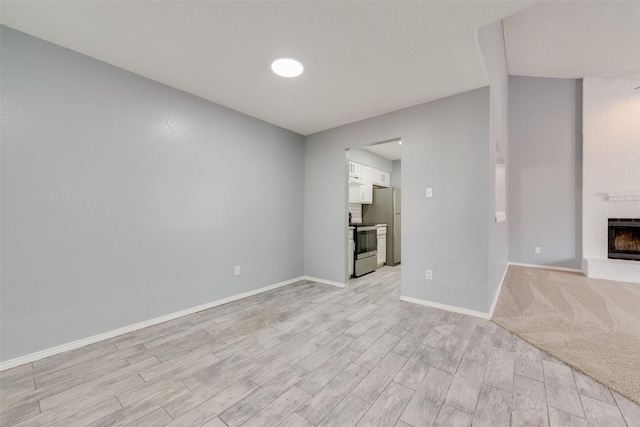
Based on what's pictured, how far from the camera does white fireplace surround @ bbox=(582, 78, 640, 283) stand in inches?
163

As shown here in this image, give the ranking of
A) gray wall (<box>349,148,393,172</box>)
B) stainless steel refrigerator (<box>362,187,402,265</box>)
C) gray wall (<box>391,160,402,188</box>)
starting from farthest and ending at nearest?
1. gray wall (<box>391,160,402,188</box>)
2. stainless steel refrigerator (<box>362,187,402,265</box>)
3. gray wall (<box>349,148,393,172</box>)

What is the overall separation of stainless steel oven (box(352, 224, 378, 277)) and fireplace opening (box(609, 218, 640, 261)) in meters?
3.93

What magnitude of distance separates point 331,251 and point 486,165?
2.30 m

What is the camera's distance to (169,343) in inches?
84.7

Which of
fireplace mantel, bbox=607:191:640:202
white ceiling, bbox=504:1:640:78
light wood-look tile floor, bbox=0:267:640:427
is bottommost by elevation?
light wood-look tile floor, bbox=0:267:640:427

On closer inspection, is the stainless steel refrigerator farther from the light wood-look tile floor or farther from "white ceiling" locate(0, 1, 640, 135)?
the light wood-look tile floor

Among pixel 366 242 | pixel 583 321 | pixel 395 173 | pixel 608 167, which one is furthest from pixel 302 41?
pixel 608 167

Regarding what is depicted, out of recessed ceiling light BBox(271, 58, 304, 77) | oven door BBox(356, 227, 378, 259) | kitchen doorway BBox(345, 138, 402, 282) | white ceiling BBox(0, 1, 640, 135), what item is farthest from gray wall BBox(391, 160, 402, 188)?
recessed ceiling light BBox(271, 58, 304, 77)

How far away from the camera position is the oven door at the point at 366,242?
4.30 m

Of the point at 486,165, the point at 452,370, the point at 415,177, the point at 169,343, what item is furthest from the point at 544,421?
the point at 169,343

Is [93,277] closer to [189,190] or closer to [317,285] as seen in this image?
[189,190]

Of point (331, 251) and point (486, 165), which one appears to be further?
point (331, 251)

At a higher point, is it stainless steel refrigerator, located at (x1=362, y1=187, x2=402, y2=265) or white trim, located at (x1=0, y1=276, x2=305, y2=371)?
stainless steel refrigerator, located at (x1=362, y1=187, x2=402, y2=265)

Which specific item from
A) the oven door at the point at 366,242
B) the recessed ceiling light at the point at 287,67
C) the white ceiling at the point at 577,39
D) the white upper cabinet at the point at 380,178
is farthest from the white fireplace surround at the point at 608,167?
the recessed ceiling light at the point at 287,67
